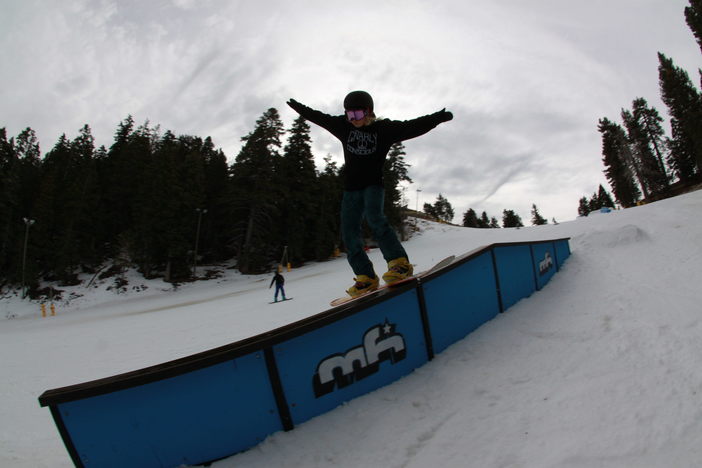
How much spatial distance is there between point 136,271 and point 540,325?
40543 mm

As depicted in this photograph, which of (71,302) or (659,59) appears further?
(659,59)

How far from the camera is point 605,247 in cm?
986

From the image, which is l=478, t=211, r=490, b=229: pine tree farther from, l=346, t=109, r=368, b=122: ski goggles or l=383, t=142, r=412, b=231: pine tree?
l=346, t=109, r=368, b=122: ski goggles

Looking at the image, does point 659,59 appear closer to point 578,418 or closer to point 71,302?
point 578,418

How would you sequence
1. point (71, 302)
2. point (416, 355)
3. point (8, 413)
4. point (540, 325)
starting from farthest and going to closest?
1. point (71, 302)
2. point (8, 413)
3. point (540, 325)
4. point (416, 355)

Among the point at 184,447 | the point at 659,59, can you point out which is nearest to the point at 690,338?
the point at 184,447

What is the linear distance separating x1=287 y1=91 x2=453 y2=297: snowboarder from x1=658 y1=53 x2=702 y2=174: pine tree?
2079 inches

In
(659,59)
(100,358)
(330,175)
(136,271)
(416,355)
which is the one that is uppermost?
(659,59)

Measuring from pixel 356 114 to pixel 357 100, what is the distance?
15 cm

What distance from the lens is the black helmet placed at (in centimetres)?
360

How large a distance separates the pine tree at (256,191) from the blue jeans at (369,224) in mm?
31690

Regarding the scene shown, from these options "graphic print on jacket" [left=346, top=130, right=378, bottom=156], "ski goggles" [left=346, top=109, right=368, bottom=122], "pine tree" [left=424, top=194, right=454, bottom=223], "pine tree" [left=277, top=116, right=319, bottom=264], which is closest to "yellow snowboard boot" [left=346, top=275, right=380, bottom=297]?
"graphic print on jacket" [left=346, top=130, right=378, bottom=156]

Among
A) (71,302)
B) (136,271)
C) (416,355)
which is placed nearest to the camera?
(416,355)

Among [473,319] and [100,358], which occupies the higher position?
[473,319]
